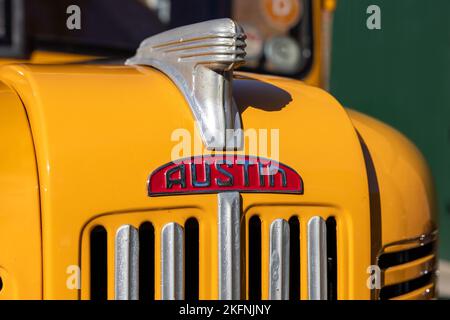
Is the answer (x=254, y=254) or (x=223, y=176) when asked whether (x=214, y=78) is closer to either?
(x=223, y=176)

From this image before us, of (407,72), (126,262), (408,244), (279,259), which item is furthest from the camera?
(407,72)

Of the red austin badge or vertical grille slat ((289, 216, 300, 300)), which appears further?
vertical grille slat ((289, 216, 300, 300))

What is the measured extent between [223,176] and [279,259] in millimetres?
225

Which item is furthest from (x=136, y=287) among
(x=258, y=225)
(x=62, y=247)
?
(x=258, y=225)

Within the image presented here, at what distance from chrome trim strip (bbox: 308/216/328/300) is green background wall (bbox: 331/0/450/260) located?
4.47 metres

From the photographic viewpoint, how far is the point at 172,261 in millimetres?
1550

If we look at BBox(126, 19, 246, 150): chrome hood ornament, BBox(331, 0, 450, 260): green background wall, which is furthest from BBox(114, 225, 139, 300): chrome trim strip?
BBox(331, 0, 450, 260): green background wall

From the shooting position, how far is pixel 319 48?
291 cm

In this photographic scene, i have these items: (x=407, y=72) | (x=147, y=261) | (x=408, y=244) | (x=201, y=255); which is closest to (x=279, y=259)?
(x=201, y=255)

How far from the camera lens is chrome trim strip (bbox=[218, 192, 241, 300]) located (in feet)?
5.18

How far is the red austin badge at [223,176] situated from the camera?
1544mm

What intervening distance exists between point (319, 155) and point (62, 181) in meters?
0.58

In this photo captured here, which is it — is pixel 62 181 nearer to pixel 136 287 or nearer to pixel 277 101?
pixel 136 287

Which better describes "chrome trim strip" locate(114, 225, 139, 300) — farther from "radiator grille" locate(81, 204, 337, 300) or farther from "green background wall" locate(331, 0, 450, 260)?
"green background wall" locate(331, 0, 450, 260)
